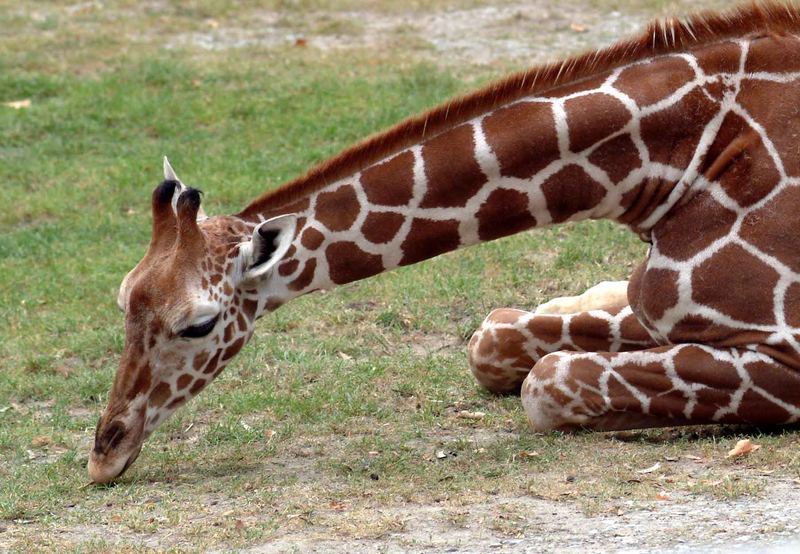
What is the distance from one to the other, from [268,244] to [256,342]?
2.28m

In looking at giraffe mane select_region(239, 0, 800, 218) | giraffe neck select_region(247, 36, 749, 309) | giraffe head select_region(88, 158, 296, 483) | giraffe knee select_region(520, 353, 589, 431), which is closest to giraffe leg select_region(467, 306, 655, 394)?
giraffe knee select_region(520, 353, 589, 431)

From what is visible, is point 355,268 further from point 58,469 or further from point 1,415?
point 1,415

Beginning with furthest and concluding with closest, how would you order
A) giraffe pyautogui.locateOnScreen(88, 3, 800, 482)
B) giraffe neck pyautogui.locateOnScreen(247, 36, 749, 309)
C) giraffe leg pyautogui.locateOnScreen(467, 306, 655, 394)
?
1. giraffe leg pyautogui.locateOnScreen(467, 306, 655, 394)
2. giraffe neck pyautogui.locateOnScreen(247, 36, 749, 309)
3. giraffe pyautogui.locateOnScreen(88, 3, 800, 482)

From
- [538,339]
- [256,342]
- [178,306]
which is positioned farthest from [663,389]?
[256,342]

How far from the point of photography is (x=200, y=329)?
668 centimetres

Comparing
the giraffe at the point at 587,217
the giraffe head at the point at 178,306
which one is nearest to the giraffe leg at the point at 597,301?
the giraffe at the point at 587,217

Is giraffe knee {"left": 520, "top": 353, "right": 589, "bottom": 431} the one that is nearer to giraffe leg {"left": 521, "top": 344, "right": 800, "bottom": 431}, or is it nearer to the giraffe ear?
giraffe leg {"left": 521, "top": 344, "right": 800, "bottom": 431}

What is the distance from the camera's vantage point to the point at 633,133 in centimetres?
686

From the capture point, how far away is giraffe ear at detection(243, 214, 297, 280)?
662cm

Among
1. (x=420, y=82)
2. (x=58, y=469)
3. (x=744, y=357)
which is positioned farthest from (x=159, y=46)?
(x=744, y=357)

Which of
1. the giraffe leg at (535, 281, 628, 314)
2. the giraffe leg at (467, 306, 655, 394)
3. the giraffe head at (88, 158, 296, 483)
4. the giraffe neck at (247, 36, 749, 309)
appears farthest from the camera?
the giraffe leg at (535, 281, 628, 314)

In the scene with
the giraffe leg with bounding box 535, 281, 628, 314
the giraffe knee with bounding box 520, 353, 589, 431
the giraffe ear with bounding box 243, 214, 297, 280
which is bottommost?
the giraffe knee with bounding box 520, 353, 589, 431

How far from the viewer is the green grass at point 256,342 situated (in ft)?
20.5

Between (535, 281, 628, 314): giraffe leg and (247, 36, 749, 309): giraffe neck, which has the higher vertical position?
(247, 36, 749, 309): giraffe neck
